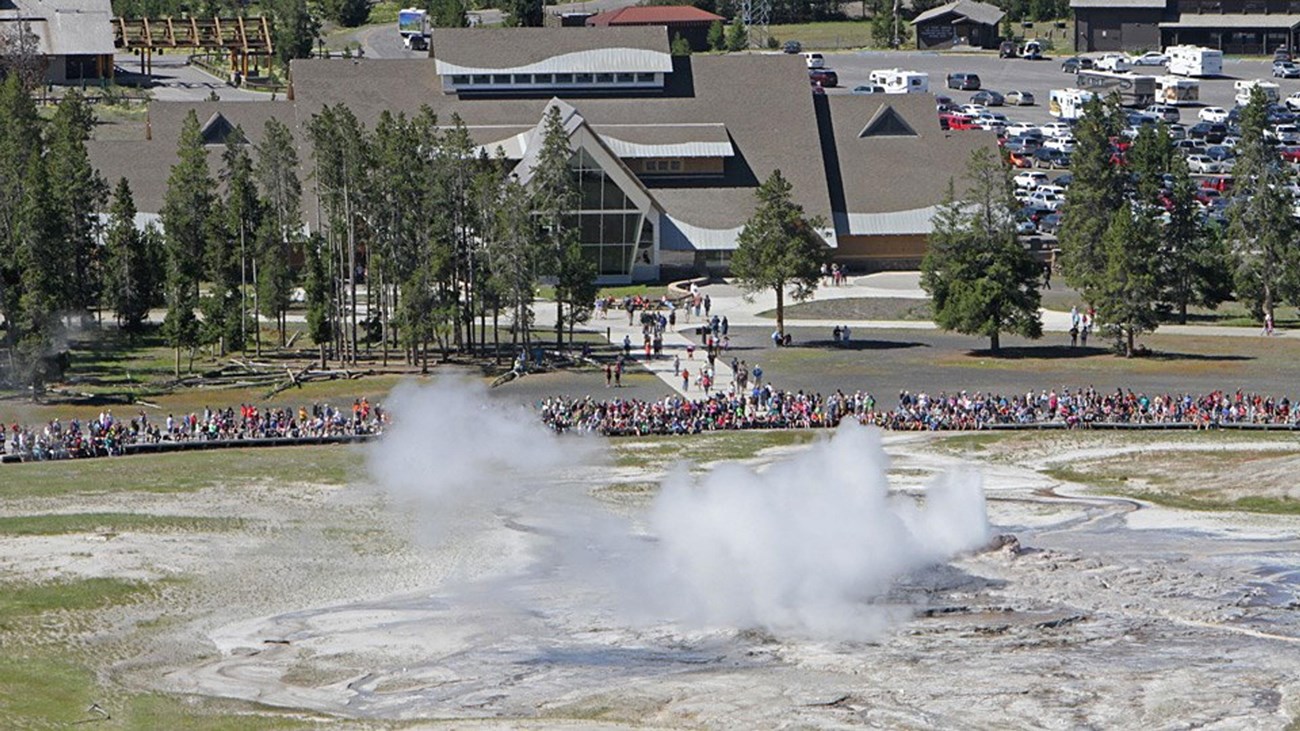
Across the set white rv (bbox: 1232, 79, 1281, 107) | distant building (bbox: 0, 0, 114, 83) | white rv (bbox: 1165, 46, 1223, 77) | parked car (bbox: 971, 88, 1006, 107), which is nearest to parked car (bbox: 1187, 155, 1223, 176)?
white rv (bbox: 1232, 79, 1281, 107)

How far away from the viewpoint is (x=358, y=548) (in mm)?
64375

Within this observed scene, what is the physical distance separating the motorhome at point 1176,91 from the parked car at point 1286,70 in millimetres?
12128

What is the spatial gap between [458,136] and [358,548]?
45296 millimetres

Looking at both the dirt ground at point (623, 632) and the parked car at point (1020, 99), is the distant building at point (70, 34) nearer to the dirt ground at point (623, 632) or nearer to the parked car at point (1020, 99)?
the parked car at point (1020, 99)

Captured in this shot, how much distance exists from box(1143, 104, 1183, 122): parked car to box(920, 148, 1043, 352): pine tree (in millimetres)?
67125

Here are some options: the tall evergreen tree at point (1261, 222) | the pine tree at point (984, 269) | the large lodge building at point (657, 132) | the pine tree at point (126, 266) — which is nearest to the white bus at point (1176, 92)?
the large lodge building at point (657, 132)

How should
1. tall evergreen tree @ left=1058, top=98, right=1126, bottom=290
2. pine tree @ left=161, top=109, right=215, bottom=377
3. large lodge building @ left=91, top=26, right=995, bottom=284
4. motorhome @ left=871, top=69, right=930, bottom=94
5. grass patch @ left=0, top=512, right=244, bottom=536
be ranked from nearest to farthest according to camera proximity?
grass patch @ left=0, top=512, right=244, bottom=536, pine tree @ left=161, top=109, right=215, bottom=377, tall evergreen tree @ left=1058, top=98, right=1126, bottom=290, large lodge building @ left=91, top=26, right=995, bottom=284, motorhome @ left=871, top=69, right=930, bottom=94

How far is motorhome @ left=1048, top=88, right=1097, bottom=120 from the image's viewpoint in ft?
577

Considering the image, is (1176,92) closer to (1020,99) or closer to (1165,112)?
(1165,112)

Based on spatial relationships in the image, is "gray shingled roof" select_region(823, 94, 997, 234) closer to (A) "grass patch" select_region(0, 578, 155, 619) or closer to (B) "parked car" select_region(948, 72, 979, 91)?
(B) "parked car" select_region(948, 72, 979, 91)

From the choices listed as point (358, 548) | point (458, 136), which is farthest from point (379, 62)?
point (358, 548)

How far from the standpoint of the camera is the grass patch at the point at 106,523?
64.8 m

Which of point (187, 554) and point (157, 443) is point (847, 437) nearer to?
point (187, 554)

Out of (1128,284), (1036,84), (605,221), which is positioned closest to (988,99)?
(1036,84)
